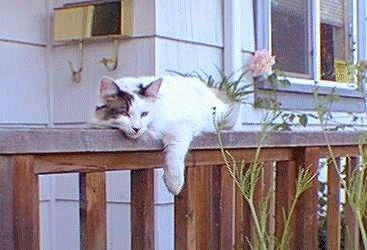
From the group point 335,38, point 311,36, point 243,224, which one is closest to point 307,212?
point 243,224

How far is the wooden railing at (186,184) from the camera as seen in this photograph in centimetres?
170

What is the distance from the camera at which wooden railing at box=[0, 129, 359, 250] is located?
66.9 inches

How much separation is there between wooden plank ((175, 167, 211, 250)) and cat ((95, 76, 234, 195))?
9 cm

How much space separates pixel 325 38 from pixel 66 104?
A: 2035 millimetres

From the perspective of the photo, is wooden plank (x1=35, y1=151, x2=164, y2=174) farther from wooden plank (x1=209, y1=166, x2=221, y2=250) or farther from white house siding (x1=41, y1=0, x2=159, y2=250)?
white house siding (x1=41, y1=0, x2=159, y2=250)

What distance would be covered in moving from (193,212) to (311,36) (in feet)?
8.23

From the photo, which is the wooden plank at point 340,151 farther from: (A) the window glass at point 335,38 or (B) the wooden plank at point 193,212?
(A) the window glass at point 335,38

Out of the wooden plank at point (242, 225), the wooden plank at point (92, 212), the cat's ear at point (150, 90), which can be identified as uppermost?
the cat's ear at point (150, 90)

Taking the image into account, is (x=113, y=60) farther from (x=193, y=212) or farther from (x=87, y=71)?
(x=193, y=212)

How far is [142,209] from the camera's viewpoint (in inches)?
83.4

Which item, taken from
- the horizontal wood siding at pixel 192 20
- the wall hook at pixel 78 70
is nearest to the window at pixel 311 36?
the horizontal wood siding at pixel 192 20

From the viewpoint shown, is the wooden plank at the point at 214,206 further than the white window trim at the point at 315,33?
No

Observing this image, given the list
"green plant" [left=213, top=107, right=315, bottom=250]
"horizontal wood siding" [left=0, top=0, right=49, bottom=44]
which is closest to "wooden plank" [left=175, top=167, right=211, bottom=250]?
"green plant" [left=213, top=107, right=315, bottom=250]

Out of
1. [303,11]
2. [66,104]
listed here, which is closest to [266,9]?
[303,11]
